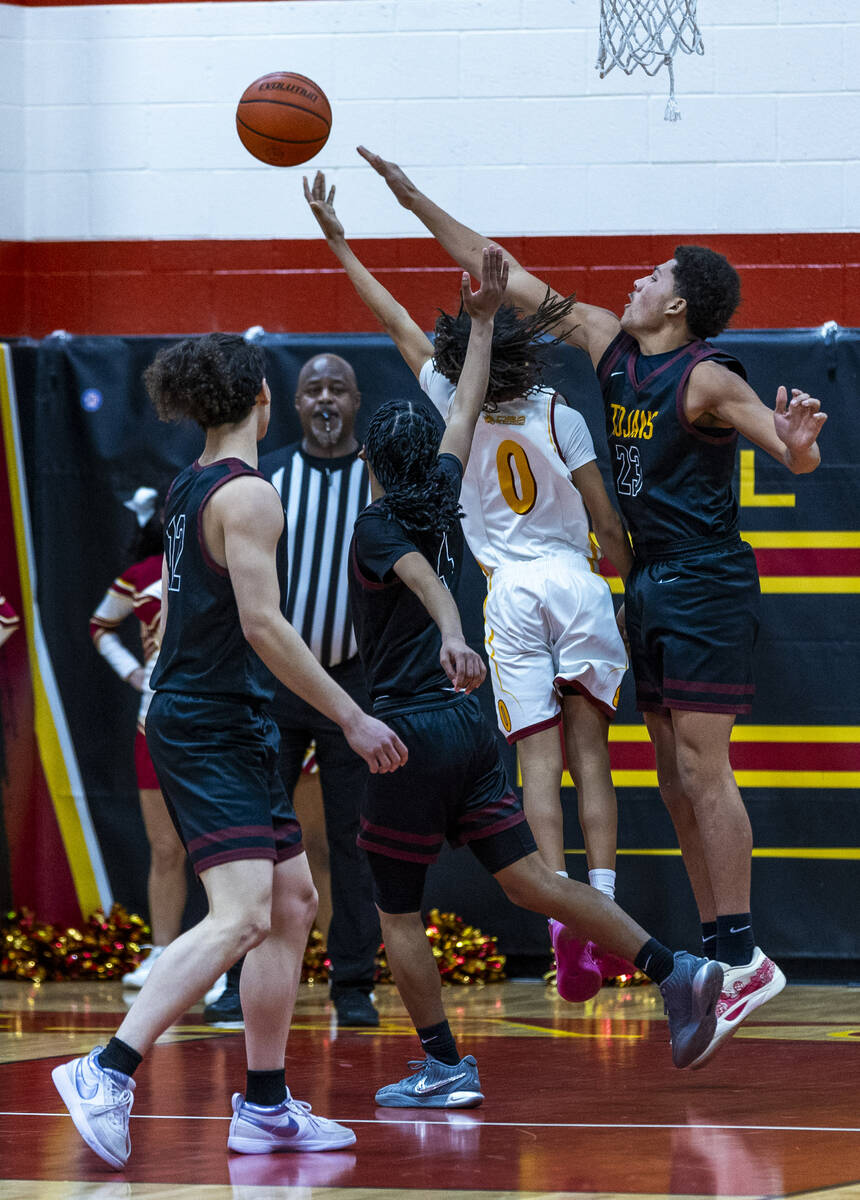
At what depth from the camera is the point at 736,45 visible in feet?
24.2

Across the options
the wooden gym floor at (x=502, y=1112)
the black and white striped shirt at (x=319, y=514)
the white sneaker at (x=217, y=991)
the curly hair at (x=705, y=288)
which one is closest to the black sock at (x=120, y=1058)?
the wooden gym floor at (x=502, y=1112)

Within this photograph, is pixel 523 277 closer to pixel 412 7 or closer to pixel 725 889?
pixel 725 889

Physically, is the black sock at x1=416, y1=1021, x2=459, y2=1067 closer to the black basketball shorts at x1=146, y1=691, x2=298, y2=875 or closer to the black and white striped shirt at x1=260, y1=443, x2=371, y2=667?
the black basketball shorts at x1=146, y1=691, x2=298, y2=875

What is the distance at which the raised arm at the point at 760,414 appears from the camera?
4.65 meters

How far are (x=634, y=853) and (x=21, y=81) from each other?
4.39m

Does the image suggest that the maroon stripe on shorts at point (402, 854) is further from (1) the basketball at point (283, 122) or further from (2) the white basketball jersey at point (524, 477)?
(1) the basketball at point (283, 122)

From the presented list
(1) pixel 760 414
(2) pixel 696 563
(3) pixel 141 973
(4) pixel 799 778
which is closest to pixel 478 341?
(1) pixel 760 414

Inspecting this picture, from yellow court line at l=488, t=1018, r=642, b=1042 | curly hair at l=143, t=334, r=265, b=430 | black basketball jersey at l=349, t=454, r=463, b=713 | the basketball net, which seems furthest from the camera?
the basketball net

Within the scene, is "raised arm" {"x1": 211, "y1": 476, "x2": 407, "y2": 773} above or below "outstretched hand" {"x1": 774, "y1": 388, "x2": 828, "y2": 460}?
below

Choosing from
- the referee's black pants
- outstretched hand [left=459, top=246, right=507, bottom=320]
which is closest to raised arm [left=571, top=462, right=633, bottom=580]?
outstretched hand [left=459, top=246, right=507, bottom=320]

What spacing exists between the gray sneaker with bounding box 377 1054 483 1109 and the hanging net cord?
3.65 m

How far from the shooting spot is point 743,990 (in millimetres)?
4859

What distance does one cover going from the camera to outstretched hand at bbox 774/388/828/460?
4641 mm

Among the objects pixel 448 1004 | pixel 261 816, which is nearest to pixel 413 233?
pixel 448 1004
